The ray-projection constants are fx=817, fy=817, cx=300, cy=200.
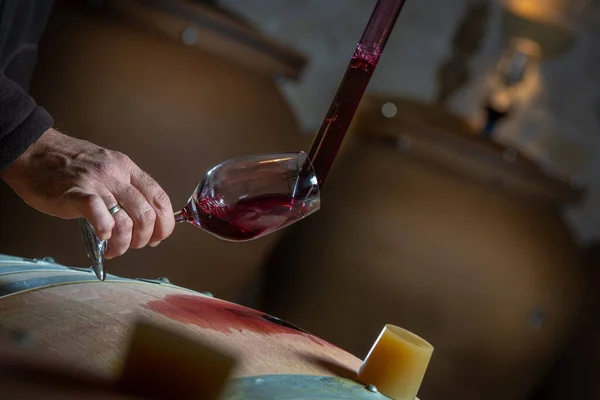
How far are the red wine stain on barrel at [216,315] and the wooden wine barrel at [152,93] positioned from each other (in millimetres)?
846

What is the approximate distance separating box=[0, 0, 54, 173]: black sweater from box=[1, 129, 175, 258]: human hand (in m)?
0.02

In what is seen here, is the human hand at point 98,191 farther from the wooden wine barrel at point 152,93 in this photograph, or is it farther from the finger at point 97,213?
the wooden wine barrel at point 152,93

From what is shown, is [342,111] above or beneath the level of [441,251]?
above

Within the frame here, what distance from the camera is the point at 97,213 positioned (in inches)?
28.3

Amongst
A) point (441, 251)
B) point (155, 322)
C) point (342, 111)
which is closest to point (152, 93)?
point (441, 251)

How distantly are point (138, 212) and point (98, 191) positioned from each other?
0.05 meters

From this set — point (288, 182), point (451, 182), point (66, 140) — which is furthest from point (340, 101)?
point (451, 182)

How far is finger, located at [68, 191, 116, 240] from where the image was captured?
72cm

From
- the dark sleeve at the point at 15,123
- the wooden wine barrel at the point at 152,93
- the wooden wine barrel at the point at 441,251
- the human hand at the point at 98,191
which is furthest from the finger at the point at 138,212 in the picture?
the wooden wine barrel at the point at 441,251

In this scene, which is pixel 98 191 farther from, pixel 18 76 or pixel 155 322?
pixel 18 76

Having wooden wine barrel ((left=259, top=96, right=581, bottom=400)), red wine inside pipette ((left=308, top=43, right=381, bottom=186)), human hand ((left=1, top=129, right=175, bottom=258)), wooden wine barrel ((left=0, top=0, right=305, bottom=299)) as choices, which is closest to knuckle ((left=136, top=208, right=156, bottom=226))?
human hand ((left=1, top=129, right=175, bottom=258))

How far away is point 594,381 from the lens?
2447mm

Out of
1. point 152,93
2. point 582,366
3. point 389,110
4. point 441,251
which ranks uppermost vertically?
point 389,110

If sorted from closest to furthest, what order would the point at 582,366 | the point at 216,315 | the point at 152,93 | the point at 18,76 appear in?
1. the point at 216,315
2. the point at 18,76
3. the point at 152,93
4. the point at 582,366
